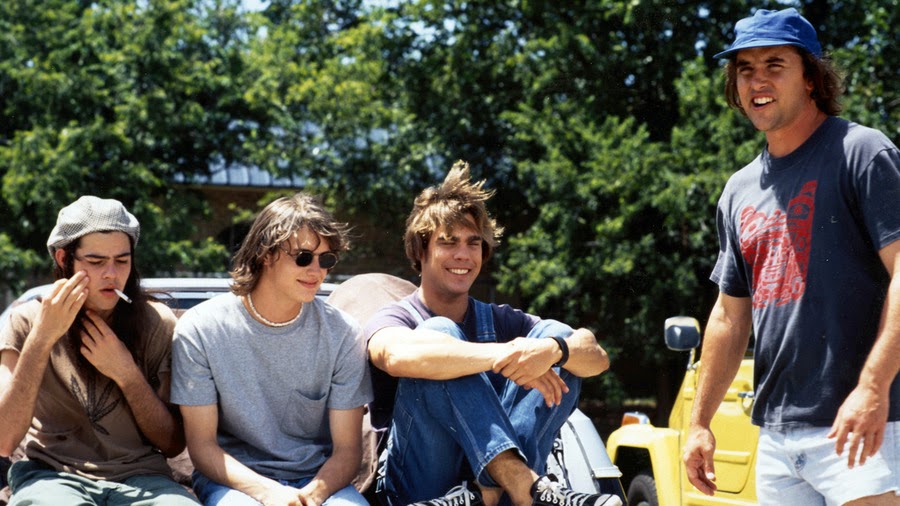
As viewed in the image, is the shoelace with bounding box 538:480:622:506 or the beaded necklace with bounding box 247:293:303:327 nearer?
the shoelace with bounding box 538:480:622:506

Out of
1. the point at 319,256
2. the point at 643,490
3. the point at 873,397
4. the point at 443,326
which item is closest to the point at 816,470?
the point at 873,397

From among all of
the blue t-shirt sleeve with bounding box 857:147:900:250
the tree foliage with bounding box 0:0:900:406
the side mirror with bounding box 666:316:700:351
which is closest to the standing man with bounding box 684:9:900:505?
the blue t-shirt sleeve with bounding box 857:147:900:250

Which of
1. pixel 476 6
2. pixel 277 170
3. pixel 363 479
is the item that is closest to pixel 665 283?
pixel 476 6

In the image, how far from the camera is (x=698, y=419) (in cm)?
361

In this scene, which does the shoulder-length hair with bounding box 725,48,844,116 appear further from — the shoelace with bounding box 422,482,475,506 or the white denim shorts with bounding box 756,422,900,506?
the shoelace with bounding box 422,482,475,506

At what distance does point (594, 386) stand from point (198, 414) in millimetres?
12355

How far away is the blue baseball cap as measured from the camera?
3.30 m

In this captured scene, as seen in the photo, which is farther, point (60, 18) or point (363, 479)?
point (60, 18)

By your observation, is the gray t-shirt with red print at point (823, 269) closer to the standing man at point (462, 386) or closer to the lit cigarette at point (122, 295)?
the standing man at point (462, 386)

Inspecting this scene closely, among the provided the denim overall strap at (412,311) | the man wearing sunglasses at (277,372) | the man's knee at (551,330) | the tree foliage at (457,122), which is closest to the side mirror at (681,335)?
the man's knee at (551,330)

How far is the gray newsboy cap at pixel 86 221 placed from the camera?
12.5ft

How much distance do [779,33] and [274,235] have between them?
2041 mm

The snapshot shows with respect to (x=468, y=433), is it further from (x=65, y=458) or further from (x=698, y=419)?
(x=65, y=458)

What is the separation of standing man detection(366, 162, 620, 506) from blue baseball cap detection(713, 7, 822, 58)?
4.55ft
